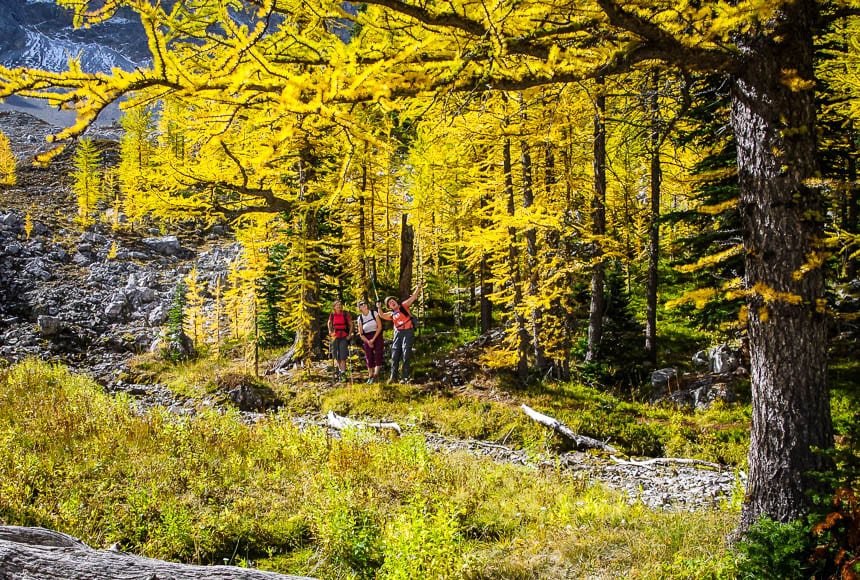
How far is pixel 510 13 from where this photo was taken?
2.96m

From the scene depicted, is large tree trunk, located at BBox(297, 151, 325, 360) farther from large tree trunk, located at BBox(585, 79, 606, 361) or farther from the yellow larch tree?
the yellow larch tree

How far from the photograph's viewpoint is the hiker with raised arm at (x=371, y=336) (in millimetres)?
11867

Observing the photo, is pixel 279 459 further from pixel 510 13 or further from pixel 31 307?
pixel 31 307

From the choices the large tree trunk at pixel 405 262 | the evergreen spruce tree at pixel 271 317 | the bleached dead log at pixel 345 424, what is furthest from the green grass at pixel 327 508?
the evergreen spruce tree at pixel 271 317

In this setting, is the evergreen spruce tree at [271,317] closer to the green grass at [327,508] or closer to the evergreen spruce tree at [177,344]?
the evergreen spruce tree at [177,344]

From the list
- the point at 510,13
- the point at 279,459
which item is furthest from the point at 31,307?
the point at 510,13

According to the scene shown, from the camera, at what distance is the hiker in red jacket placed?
12177mm

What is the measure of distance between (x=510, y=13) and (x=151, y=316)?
2899 cm

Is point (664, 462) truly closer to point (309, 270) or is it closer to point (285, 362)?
point (309, 270)

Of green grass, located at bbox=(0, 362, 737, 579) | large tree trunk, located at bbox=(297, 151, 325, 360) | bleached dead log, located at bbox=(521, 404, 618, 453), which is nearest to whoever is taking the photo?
green grass, located at bbox=(0, 362, 737, 579)

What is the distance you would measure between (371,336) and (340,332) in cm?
84

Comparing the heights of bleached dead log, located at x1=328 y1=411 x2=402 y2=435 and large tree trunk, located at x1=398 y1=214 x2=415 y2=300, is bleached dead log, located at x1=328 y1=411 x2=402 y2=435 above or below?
below

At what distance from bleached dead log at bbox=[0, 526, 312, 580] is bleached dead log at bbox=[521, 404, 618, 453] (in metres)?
6.30

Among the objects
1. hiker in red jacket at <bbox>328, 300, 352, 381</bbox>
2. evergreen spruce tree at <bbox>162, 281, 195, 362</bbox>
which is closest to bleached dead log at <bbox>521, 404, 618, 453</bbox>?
hiker in red jacket at <bbox>328, 300, 352, 381</bbox>
